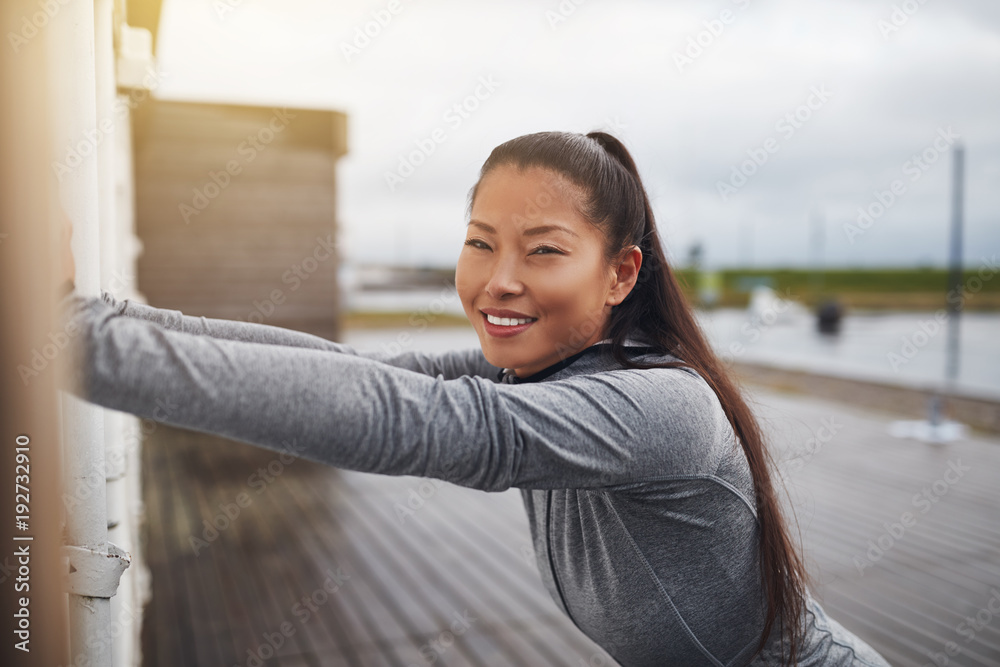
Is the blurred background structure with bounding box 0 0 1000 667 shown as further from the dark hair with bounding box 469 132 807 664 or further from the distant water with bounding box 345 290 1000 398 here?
the distant water with bounding box 345 290 1000 398

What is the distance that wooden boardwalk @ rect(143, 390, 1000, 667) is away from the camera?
2.71 m

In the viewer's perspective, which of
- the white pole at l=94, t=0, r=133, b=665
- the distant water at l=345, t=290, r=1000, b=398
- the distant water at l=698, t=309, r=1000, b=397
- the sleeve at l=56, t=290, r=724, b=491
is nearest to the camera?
the sleeve at l=56, t=290, r=724, b=491

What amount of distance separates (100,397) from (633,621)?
75 centimetres

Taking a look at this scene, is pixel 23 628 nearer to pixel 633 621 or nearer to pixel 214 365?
pixel 214 365

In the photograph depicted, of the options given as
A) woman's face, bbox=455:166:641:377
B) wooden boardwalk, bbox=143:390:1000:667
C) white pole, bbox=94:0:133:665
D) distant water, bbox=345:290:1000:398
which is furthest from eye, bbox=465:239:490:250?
distant water, bbox=345:290:1000:398

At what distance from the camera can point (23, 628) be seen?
2.06 feet

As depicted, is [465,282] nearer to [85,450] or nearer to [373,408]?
[373,408]

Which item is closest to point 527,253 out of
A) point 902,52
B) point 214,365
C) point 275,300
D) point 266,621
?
point 214,365

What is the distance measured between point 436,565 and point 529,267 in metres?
2.85

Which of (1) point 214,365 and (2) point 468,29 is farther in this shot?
(2) point 468,29

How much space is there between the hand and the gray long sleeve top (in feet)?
0.19

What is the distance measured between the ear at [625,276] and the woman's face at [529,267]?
3cm

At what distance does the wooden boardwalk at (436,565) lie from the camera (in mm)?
2715

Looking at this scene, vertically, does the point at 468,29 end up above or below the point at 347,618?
above
